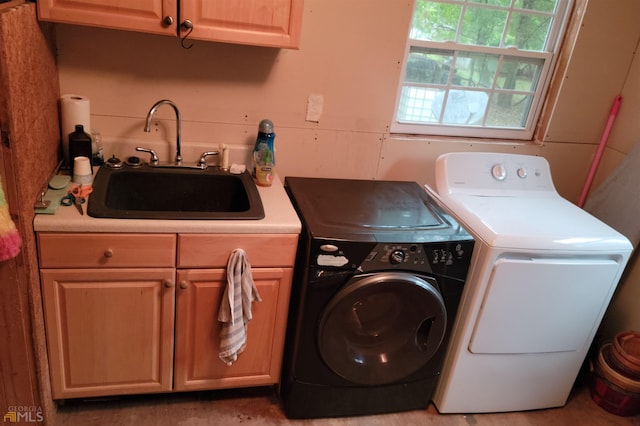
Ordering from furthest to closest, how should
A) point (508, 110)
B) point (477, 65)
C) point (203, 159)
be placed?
point (508, 110)
point (477, 65)
point (203, 159)

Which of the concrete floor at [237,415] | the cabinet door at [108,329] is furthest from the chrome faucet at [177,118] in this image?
the concrete floor at [237,415]

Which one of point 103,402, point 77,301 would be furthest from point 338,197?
point 103,402

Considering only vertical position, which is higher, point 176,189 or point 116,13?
point 116,13

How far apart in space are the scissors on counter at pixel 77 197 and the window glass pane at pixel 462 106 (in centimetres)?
163

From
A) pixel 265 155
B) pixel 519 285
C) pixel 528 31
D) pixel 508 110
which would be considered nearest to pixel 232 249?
pixel 265 155

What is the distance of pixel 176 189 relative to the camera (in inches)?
82.9

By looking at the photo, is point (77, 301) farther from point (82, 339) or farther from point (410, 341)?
point (410, 341)

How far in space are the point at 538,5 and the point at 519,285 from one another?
1387 mm

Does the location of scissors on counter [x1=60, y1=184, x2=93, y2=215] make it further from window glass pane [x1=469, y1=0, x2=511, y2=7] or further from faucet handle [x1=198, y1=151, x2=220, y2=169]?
window glass pane [x1=469, y1=0, x2=511, y2=7]

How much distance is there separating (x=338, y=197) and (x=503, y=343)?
2.98 feet

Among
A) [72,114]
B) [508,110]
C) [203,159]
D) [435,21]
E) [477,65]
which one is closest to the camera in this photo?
[72,114]

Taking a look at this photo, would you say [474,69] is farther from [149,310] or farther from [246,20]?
[149,310]

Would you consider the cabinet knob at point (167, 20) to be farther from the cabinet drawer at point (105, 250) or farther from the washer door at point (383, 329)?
the washer door at point (383, 329)

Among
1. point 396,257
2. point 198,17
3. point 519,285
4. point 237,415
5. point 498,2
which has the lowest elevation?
point 237,415
